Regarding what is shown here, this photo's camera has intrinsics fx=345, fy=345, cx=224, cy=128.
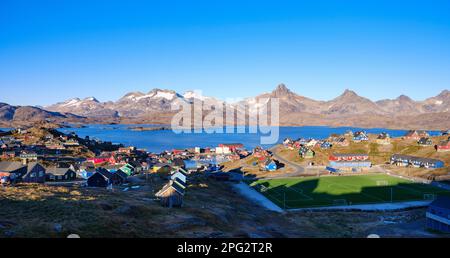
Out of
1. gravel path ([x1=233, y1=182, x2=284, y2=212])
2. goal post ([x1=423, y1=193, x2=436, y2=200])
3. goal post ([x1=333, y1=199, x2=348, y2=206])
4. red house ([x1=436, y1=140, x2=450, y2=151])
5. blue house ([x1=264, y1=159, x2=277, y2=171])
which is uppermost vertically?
red house ([x1=436, y1=140, x2=450, y2=151])

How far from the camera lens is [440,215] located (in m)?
37.1

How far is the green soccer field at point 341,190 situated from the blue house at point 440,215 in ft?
53.3

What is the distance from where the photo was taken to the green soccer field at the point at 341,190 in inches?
2213

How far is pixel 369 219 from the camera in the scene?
44.4m

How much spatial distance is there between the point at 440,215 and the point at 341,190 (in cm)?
2747

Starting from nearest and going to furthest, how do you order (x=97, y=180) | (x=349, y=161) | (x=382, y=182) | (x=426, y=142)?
1. (x=97, y=180)
2. (x=382, y=182)
3. (x=349, y=161)
4. (x=426, y=142)

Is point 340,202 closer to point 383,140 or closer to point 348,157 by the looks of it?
point 348,157

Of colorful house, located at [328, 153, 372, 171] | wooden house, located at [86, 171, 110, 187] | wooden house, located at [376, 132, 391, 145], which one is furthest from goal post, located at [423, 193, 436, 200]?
wooden house, located at [376, 132, 391, 145]

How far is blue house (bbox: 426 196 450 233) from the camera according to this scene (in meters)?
36.3

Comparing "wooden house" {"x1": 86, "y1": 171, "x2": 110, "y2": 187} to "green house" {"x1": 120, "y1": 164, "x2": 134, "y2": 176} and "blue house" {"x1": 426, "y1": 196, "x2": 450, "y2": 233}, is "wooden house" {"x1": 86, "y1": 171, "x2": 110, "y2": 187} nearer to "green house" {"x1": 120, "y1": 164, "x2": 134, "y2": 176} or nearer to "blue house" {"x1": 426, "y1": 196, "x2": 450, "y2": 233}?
"green house" {"x1": 120, "y1": 164, "x2": 134, "y2": 176}

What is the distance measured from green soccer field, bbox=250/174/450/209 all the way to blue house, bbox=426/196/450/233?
16.2 metres

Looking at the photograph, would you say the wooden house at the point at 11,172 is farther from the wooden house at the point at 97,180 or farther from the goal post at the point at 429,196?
the goal post at the point at 429,196

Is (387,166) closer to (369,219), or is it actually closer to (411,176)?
(411,176)

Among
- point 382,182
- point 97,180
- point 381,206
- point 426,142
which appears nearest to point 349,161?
point 382,182
